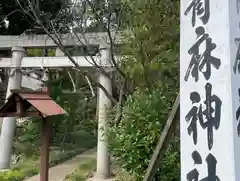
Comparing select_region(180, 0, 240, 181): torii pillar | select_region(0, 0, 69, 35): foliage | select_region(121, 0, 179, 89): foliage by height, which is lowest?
select_region(180, 0, 240, 181): torii pillar

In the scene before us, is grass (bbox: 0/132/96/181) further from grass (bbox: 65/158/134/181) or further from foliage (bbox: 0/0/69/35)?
foliage (bbox: 0/0/69/35)

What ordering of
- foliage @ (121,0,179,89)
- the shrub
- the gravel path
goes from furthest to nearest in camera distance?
the gravel path < foliage @ (121,0,179,89) < the shrub

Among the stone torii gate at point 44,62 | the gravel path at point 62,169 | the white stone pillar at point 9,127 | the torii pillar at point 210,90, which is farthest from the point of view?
the white stone pillar at point 9,127

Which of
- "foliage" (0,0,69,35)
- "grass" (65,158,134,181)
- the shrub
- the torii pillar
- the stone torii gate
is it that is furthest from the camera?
"foliage" (0,0,69,35)

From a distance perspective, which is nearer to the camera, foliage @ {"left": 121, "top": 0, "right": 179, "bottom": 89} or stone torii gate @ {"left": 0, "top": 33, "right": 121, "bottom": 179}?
foliage @ {"left": 121, "top": 0, "right": 179, "bottom": 89}

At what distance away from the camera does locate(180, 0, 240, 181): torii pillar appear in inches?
71.4

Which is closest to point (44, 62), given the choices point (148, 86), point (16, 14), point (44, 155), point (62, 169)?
point (62, 169)

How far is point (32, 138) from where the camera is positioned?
33.0 feet

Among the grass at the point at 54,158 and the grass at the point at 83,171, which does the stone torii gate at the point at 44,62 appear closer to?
the grass at the point at 83,171

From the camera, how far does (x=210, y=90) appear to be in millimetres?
1936

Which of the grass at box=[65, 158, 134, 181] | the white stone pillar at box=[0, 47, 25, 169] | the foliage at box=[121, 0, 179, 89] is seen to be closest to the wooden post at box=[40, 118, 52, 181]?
the foliage at box=[121, 0, 179, 89]

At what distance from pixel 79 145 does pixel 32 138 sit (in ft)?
6.88

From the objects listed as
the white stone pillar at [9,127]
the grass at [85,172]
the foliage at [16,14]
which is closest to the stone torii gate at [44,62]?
the white stone pillar at [9,127]

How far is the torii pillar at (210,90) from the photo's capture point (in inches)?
71.4
